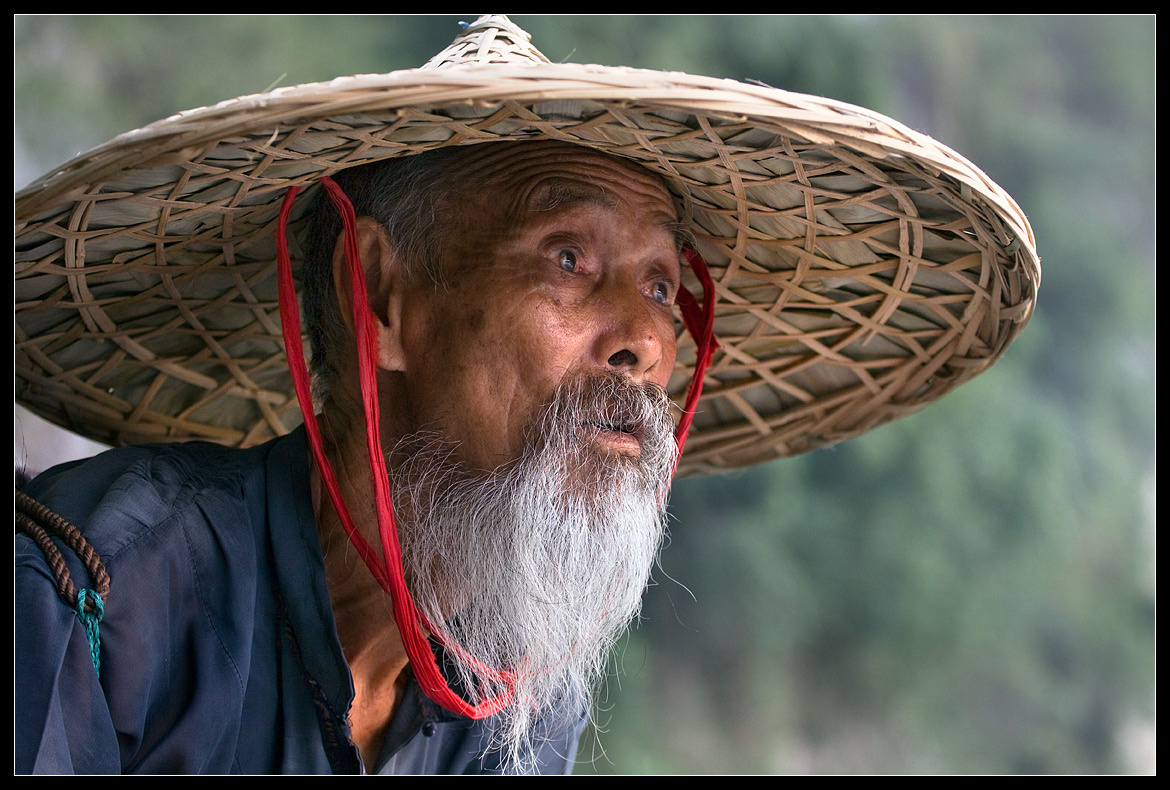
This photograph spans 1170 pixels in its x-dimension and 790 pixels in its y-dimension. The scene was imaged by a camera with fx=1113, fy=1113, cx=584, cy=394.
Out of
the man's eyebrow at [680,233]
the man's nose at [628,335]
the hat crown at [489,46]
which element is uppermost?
the hat crown at [489,46]

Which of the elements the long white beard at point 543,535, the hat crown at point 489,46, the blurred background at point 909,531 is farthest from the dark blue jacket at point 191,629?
the blurred background at point 909,531

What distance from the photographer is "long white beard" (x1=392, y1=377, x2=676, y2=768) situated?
1.39 m

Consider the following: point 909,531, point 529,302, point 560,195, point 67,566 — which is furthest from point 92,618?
point 909,531

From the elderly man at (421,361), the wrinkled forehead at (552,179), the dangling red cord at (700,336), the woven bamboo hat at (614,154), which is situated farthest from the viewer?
the dangling red cord at (700,336)

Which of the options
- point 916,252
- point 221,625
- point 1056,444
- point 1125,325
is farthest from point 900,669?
point 221,625

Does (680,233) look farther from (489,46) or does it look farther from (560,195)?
(489,46)

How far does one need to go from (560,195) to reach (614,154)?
11 centimetres

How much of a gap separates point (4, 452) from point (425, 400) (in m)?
0.49

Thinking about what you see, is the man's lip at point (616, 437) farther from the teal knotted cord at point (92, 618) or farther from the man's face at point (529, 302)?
the teal knotted cord at point (92, 618)

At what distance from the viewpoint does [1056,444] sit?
15.6 ft

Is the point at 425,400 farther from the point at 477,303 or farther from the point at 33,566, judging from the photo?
the point at 33,566

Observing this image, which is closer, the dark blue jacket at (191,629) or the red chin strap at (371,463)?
the dark blue jacket at (191,629)

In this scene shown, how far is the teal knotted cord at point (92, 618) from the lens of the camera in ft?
3.70

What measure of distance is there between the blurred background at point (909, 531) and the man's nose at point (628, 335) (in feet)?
9.95
